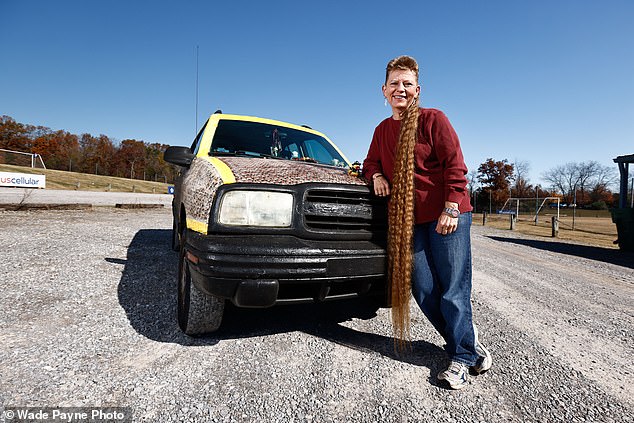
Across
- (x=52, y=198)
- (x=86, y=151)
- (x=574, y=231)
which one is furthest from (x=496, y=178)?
(x=86, y=151)

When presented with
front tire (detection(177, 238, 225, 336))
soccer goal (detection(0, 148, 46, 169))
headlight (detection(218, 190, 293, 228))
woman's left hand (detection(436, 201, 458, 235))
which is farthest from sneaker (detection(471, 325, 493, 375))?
soccer goal (detection(0, 148, 46, 169))

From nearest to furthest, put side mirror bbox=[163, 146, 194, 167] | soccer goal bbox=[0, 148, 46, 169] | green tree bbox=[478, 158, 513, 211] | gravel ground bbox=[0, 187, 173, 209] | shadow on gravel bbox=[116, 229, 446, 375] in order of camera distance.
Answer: shadow on gravel bbox=[116, 229, 446, 375]
side mirror bbox=[163, 146, 194, 167]
gravel ground bbox=[0, 187, 173, 209]
soccer goal bbox=[0, 148, 46, 169]
green tree bbox=[478, 158, 513, 211]

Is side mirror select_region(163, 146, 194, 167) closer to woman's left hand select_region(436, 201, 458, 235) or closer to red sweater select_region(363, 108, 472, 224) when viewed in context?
red sweater select_region(363, 108, 472, 224)

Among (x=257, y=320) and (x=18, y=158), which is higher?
(x=18, y=158)

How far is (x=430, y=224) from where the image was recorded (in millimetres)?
1983

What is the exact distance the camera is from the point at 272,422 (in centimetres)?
148

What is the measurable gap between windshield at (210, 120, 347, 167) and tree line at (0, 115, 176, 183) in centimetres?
4865

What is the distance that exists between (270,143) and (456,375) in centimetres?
253

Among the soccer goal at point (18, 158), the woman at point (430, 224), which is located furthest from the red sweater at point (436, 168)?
the soccer goal at point (18, 158)

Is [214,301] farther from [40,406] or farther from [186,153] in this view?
[186,153]

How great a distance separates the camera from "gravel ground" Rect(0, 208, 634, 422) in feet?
5.22

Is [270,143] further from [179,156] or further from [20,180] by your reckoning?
[20,180]

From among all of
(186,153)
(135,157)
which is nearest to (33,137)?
(135,157)

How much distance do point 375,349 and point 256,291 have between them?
96 cm
